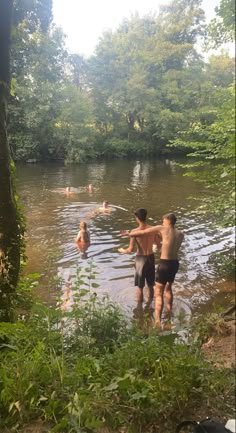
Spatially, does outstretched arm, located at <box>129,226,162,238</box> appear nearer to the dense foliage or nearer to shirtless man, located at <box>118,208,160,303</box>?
shirtless man, located at <box>118,208,160,303</box>

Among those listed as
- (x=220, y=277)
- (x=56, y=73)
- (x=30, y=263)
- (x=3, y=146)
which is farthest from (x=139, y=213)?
(x=56, y=73)

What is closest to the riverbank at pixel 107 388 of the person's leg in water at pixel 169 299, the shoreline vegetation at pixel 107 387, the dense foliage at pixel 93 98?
the shoreline vegetation at pixel 107 387

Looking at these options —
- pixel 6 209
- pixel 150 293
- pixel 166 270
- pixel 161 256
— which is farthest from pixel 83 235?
pixel 6 209

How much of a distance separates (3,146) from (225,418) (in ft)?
7.04

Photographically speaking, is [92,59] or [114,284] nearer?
[114,284]

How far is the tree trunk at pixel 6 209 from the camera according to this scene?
2445 mm

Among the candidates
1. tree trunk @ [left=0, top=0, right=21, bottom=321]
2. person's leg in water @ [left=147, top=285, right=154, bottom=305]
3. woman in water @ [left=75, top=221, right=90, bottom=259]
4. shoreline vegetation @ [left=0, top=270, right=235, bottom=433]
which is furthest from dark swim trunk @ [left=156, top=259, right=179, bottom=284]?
woman in water @ [left=75, top=221, right=90, bottom=259]

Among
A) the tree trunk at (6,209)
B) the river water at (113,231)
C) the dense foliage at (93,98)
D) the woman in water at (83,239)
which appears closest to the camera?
the tree trunk at (6,209)

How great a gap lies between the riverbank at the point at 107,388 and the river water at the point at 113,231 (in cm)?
223

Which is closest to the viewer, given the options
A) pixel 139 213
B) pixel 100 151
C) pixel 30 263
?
pixel 139 213

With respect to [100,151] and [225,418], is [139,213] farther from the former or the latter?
[100,151]

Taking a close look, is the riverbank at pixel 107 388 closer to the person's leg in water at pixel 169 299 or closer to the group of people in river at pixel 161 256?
the group of people in river at pixel 161 256

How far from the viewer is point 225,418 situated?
6.03ft

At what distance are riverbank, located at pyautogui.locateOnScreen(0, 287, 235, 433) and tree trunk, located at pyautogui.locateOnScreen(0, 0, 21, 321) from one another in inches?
15.6
